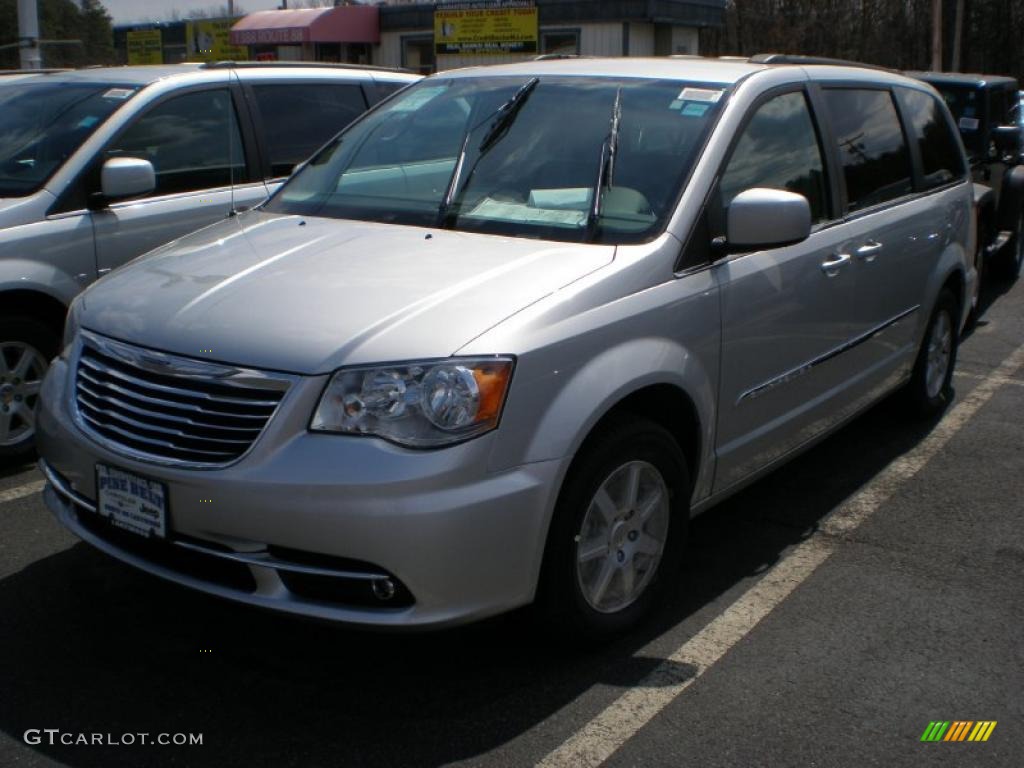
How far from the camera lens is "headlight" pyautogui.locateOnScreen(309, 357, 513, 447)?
312 cm

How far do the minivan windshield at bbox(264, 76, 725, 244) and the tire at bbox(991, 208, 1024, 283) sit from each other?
23.9 ft

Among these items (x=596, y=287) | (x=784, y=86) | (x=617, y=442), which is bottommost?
(x=617, y=442)

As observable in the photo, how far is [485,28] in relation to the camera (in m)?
26.8

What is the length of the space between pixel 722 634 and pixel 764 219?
136 centimetres

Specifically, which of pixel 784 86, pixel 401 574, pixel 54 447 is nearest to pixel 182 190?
pixel 54 447

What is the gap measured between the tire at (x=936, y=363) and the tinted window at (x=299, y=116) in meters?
3.42

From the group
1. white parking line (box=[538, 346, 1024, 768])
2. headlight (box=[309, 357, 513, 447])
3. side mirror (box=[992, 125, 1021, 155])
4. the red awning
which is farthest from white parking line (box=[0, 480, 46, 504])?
the red awning

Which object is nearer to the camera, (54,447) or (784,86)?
(54,447)

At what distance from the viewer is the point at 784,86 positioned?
15.2 ft

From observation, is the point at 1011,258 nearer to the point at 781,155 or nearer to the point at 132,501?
the point at 781,155

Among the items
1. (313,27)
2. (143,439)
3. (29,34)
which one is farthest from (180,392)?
(313,27)

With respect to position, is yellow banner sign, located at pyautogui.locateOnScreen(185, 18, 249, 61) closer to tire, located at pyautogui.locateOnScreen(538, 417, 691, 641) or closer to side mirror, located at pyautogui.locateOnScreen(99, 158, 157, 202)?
side mirror, located at pyautogui.locateOnScreen(99, 158, 157, 202)

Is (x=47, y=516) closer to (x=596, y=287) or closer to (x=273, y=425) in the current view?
(x=273, y=425)

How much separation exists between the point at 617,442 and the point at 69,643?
180cm
